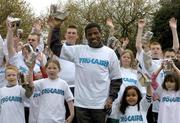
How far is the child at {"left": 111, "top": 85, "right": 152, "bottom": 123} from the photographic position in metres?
7.80

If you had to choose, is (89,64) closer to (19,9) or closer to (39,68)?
(39,68)

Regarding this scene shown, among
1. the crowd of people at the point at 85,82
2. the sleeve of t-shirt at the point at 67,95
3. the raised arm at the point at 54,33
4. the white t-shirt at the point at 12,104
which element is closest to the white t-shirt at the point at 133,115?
the crowd of people at the point at 85,82

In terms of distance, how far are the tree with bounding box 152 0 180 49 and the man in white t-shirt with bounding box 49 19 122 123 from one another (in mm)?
32230

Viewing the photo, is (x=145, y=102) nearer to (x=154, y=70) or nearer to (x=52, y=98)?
(x=154, y=70)

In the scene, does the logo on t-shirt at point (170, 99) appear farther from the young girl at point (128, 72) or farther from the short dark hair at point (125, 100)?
the young girl at point (128, 72)

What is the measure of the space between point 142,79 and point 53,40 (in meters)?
2.37

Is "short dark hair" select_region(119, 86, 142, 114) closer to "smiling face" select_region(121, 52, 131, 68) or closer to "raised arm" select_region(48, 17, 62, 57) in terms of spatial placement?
"smiling face" select_region(121, 52, 131, 68)

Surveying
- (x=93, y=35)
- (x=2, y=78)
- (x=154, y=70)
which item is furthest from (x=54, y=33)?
(x=154, y=70)

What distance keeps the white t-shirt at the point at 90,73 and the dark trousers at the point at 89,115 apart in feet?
0.20

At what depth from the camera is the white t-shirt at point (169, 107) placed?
309 inches

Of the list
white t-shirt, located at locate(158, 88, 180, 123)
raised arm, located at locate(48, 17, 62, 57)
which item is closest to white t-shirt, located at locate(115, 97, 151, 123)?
white t-shirt, located at locate(158, 88, 180, 123)

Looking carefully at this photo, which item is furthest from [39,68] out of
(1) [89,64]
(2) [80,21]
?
(2) [80,21]

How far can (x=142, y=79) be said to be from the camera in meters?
8.29

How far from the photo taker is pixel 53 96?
748 cm
